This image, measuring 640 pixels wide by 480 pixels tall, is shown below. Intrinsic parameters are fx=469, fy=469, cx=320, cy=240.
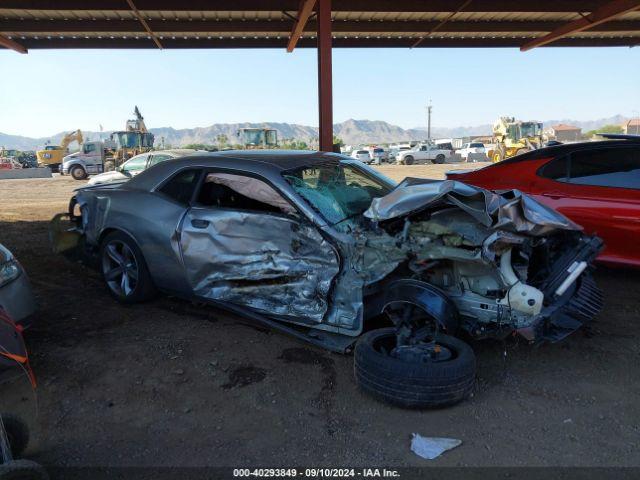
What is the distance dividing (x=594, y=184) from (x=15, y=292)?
5.26 metres

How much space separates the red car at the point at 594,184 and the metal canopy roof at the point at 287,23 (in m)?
5.08

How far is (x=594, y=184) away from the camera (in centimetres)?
476

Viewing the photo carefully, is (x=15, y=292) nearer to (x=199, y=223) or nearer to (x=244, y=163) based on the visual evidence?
(x=199, y=223)

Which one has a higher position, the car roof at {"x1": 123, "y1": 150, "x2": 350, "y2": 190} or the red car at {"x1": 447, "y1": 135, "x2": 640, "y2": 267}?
the car roof at {"x1": 123, "y1": 150, "x2": 350, "y2": 190}

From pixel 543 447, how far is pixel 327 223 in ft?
6.32

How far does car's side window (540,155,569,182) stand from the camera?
4953 millimetres

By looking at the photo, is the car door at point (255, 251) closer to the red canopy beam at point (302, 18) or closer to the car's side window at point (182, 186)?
the car's side window at point (182, 186)

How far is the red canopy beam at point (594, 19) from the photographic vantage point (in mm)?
8461

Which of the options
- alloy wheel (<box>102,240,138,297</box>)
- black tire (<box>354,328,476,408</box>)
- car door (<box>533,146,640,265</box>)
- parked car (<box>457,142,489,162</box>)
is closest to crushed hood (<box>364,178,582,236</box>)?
black tire (<box>354,328,476,408</box>)

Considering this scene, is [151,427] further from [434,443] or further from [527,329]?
[527,329]

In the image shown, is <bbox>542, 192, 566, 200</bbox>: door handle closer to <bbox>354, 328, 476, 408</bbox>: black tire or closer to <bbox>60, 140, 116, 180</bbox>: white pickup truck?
<bbox>354, 328, 476, 408</bbox>: black tire

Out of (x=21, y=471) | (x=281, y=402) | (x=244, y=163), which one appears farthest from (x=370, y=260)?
(x=21, y=471)

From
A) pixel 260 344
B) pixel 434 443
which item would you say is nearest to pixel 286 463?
pixel 434 443

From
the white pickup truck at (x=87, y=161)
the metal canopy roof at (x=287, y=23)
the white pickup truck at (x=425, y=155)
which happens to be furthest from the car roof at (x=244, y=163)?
the white pickup truck at (x=425, y=155)
